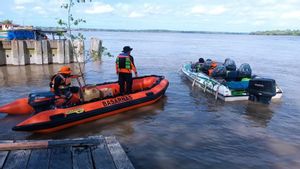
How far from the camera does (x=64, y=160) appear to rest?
4.04m

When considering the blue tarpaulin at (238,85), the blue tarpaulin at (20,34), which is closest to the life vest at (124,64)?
the blue tarpaulin at (238,85)

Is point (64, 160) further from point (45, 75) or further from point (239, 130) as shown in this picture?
point (45, 75)

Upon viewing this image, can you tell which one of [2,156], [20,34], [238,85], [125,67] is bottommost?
[2,156]

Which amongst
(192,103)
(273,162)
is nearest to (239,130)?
(273,162)

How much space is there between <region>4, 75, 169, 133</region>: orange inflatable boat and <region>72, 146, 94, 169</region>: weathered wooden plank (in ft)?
8.59

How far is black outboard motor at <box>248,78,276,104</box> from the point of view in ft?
31.1

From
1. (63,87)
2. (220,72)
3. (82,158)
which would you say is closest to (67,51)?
(220,72)

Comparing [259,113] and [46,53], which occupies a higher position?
[46,53]

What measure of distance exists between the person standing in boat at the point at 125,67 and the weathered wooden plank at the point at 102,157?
4417 mm

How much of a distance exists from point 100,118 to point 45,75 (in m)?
8.01

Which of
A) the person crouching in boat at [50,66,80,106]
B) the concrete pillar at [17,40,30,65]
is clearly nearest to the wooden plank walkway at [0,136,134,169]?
the person crouching in boat at [50,66,80,106]

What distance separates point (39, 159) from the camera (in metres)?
4.04

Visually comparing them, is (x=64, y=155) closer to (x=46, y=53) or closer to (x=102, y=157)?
(x=102, y=157)

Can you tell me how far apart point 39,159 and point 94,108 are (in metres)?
3.66
